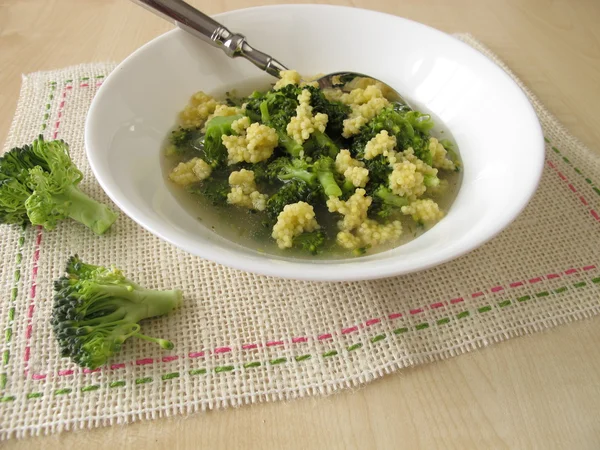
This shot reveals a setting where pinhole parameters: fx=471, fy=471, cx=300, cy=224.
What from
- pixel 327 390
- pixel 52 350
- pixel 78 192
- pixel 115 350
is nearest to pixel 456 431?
pixel 327 390

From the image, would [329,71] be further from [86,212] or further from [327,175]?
[86,212]

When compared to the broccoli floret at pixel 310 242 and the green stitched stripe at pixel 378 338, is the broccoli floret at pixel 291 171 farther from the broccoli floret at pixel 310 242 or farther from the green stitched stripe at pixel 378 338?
the green stitched stripe at pixel 378 338

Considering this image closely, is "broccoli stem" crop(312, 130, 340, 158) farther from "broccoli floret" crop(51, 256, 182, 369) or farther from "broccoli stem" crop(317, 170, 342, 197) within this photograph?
"broccoli floret" crop(51, 256, 182, 369)

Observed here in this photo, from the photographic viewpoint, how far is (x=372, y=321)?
4.06ft

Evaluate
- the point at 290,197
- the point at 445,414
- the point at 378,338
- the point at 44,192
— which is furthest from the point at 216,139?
the point at 445,414

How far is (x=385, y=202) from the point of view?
1362 millimetres

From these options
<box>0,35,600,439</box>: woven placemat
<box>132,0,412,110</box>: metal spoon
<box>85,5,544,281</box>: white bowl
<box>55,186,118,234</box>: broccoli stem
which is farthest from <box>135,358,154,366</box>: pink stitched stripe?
<box>132,0,412,110</box>: metal spoon

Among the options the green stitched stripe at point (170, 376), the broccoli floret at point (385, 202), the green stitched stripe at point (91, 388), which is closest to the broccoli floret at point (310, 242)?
the broccoli floret at point (385, 202)

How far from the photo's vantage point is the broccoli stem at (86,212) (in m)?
1.42

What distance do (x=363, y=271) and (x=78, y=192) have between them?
95 centimetres

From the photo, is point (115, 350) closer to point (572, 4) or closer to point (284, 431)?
point (284, 431)

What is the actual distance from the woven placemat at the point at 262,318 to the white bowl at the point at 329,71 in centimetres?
15

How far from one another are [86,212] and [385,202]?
2.93 ft

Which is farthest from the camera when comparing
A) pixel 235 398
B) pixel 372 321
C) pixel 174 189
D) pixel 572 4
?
pixel 572 4
